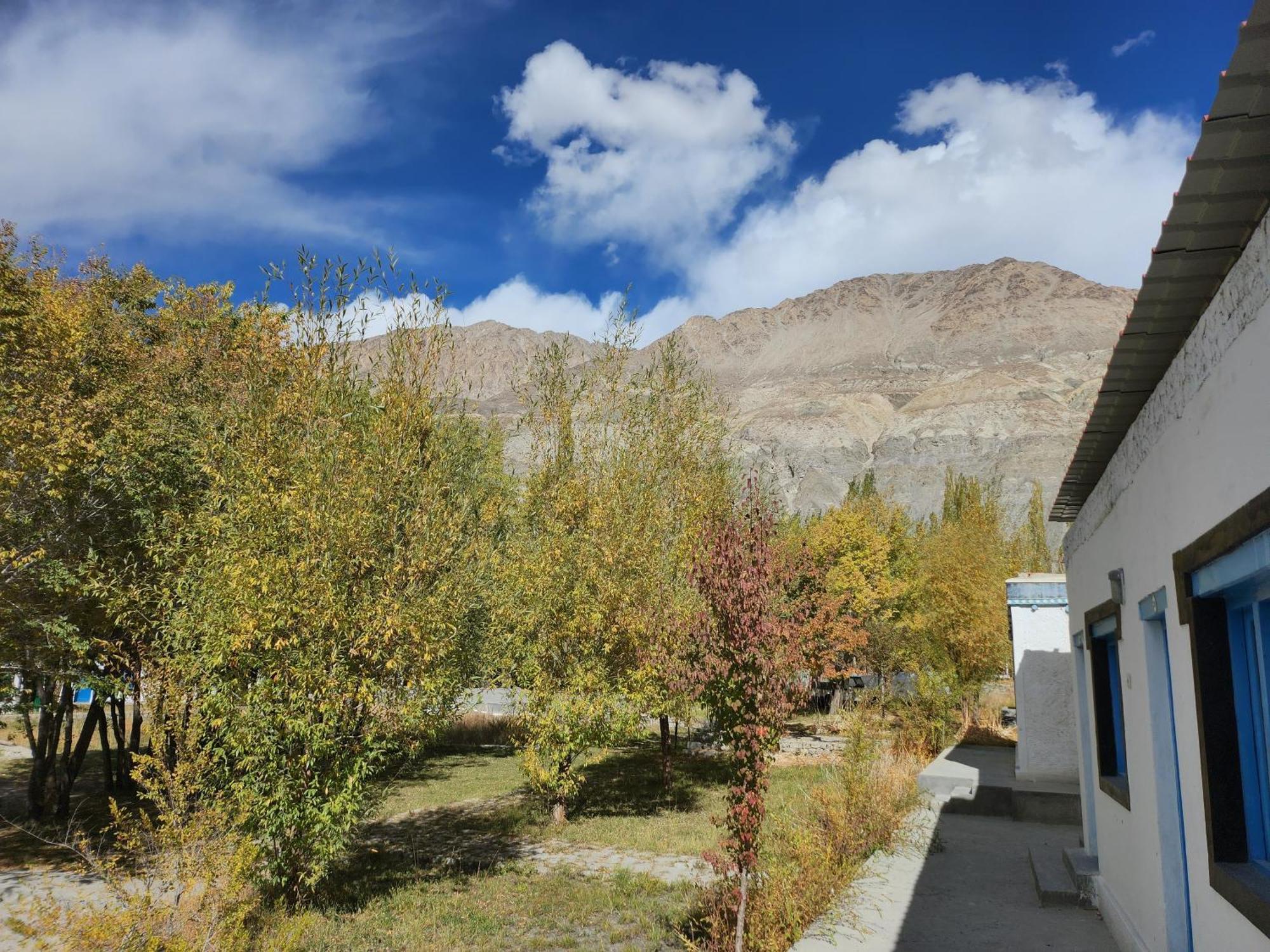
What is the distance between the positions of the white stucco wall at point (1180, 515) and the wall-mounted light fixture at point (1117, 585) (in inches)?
3.9

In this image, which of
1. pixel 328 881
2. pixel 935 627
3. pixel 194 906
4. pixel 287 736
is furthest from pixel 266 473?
pixel 935 627

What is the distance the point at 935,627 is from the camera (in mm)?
24734

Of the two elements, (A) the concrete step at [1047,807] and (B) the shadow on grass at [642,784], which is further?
(B) the shadow on grass at [642,784]

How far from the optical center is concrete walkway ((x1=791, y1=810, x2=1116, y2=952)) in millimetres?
6750

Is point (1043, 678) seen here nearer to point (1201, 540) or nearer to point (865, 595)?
point (1201, 540)

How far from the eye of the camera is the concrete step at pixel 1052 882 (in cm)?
824

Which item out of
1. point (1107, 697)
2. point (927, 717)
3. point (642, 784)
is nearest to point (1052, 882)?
point (1107, 697)

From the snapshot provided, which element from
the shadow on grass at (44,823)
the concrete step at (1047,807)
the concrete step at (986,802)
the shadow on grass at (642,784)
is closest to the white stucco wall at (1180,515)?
the concrete step at (1047,807)

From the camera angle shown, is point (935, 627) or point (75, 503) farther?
point (935, 627)

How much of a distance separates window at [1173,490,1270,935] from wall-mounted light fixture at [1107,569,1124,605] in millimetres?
2413

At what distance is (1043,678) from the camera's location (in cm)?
1539

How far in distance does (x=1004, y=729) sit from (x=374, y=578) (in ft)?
69.5

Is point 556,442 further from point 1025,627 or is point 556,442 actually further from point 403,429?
point 1025,627

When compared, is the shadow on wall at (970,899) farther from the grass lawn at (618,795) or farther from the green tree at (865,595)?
the green tree at (865,595)
